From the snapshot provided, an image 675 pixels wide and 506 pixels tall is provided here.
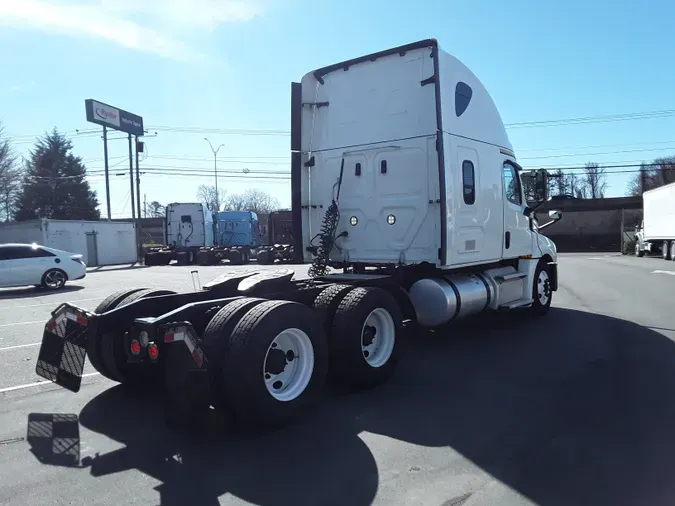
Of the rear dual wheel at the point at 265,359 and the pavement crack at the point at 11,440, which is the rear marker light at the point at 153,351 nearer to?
the rear dual wheel at the point at 265,359

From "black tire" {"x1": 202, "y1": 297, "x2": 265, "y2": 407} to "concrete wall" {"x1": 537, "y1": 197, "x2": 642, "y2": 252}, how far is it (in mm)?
54176

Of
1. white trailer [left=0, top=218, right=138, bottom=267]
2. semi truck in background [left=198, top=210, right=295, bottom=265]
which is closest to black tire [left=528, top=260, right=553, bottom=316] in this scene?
semi truck in background [left=198, top=210, right=295, bottom=265]

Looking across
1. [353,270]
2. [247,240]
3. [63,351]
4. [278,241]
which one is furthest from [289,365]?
[247,240]

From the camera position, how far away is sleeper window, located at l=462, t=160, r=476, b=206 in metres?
7.45

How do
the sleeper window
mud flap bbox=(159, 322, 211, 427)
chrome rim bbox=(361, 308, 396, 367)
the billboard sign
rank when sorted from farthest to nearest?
the billboard sign → the sleeper window → chrome rim bbox=(361, 308, 396, 367) → mud flap bbox=(159, 322, 211, 427)

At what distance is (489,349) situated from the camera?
7.47 m

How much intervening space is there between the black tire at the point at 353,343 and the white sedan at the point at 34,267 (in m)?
14.3

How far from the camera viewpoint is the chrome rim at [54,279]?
16.8m

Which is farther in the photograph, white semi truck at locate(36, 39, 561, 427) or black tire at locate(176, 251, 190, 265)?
black tire at locate(176, 251, 190, 265)

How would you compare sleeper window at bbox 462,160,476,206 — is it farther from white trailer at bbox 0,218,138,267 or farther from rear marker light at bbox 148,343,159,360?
white trailer at bbox 0,218,138,267

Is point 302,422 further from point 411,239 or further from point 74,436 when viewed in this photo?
point 411,239

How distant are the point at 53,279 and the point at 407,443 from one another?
52.7ft

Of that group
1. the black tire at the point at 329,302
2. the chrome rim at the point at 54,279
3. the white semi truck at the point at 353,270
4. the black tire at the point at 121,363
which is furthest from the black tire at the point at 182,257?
the black tire at the point at 329,302

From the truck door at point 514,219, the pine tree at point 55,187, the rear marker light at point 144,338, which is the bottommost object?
the rear marker light at point 144,338
